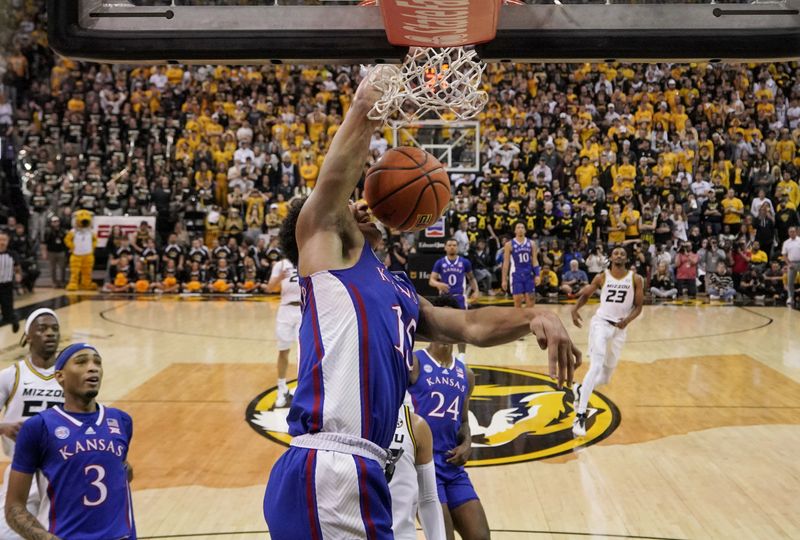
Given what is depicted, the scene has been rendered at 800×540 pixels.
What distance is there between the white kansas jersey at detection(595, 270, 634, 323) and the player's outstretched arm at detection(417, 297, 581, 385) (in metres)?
6.02

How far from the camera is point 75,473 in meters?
3.68

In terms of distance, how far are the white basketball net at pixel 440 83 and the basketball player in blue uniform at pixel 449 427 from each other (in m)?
1.70

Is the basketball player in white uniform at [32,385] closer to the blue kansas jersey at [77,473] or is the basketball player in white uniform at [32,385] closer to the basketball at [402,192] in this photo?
the blue kansas jersey at [77,473]

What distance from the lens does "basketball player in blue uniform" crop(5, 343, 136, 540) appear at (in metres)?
3.60

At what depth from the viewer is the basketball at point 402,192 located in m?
2.66

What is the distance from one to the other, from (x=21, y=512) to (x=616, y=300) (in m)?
6.45

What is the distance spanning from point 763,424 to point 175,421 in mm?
5727

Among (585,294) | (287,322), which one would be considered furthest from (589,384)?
(287,322)

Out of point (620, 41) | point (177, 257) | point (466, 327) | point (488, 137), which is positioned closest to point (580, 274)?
point (488, 137)

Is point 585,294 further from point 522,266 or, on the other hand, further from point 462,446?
point 522,266

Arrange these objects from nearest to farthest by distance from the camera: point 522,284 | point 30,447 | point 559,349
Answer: point 559,349 → point 30,447 → point 522,284

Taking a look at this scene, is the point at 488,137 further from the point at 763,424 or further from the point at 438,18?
the point at 438,18

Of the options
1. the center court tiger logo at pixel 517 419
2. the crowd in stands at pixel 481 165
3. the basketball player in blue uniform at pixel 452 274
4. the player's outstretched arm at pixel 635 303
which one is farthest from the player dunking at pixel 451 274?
the player's outstretched arm at pixel 635 303

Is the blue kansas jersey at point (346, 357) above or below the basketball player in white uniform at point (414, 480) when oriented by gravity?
above
